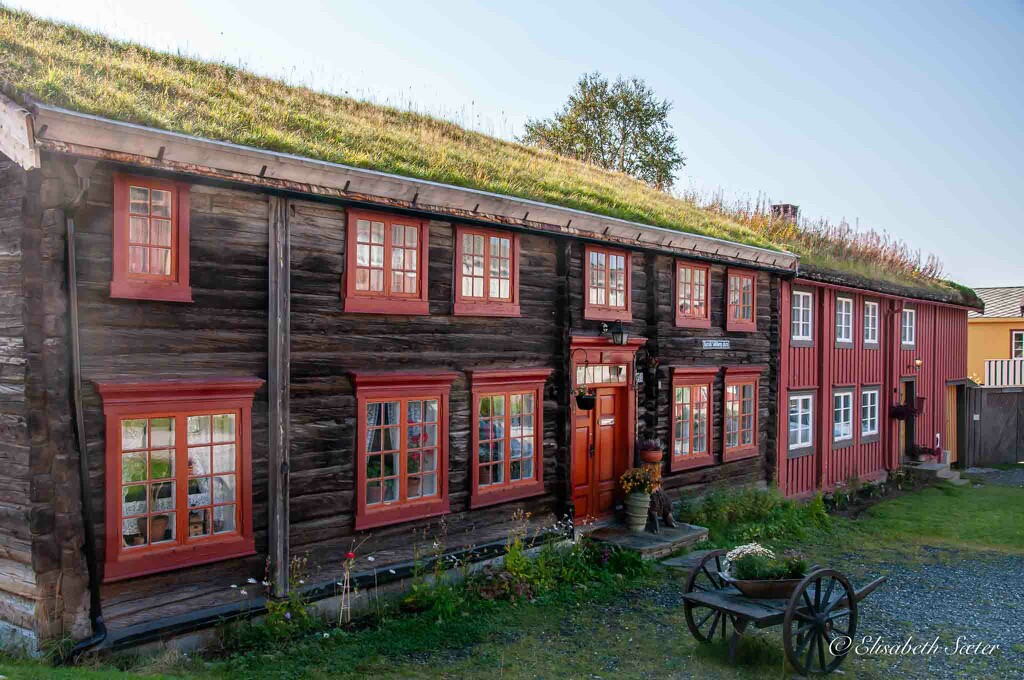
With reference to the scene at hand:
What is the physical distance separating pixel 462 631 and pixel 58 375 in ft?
15.1

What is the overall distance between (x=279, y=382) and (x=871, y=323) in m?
15.9

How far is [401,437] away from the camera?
31.0 feet

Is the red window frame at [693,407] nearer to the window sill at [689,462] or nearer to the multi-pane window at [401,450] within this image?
the window sill at [689,462]

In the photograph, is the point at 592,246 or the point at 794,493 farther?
the point at 794,493

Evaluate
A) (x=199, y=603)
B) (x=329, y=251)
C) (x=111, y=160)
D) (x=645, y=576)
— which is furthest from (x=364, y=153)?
(x=645, y=576)

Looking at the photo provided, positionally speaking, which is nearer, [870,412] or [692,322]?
[692,322]

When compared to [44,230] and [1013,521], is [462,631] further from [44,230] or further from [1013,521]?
[1013,521]

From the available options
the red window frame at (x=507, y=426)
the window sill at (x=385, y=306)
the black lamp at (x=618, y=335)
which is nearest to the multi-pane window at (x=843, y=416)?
the black lamp at (x=618, y=335)

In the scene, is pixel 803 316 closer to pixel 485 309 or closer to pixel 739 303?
pixel 739 303

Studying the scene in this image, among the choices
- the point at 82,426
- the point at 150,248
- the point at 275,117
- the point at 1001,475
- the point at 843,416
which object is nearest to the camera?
the point at 82,426

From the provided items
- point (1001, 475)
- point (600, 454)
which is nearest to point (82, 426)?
point (600, 454)

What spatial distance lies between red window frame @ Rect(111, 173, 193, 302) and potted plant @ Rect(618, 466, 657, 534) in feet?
23.9

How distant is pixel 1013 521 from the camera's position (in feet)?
52.4

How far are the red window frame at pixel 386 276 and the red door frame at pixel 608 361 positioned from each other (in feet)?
9.12
